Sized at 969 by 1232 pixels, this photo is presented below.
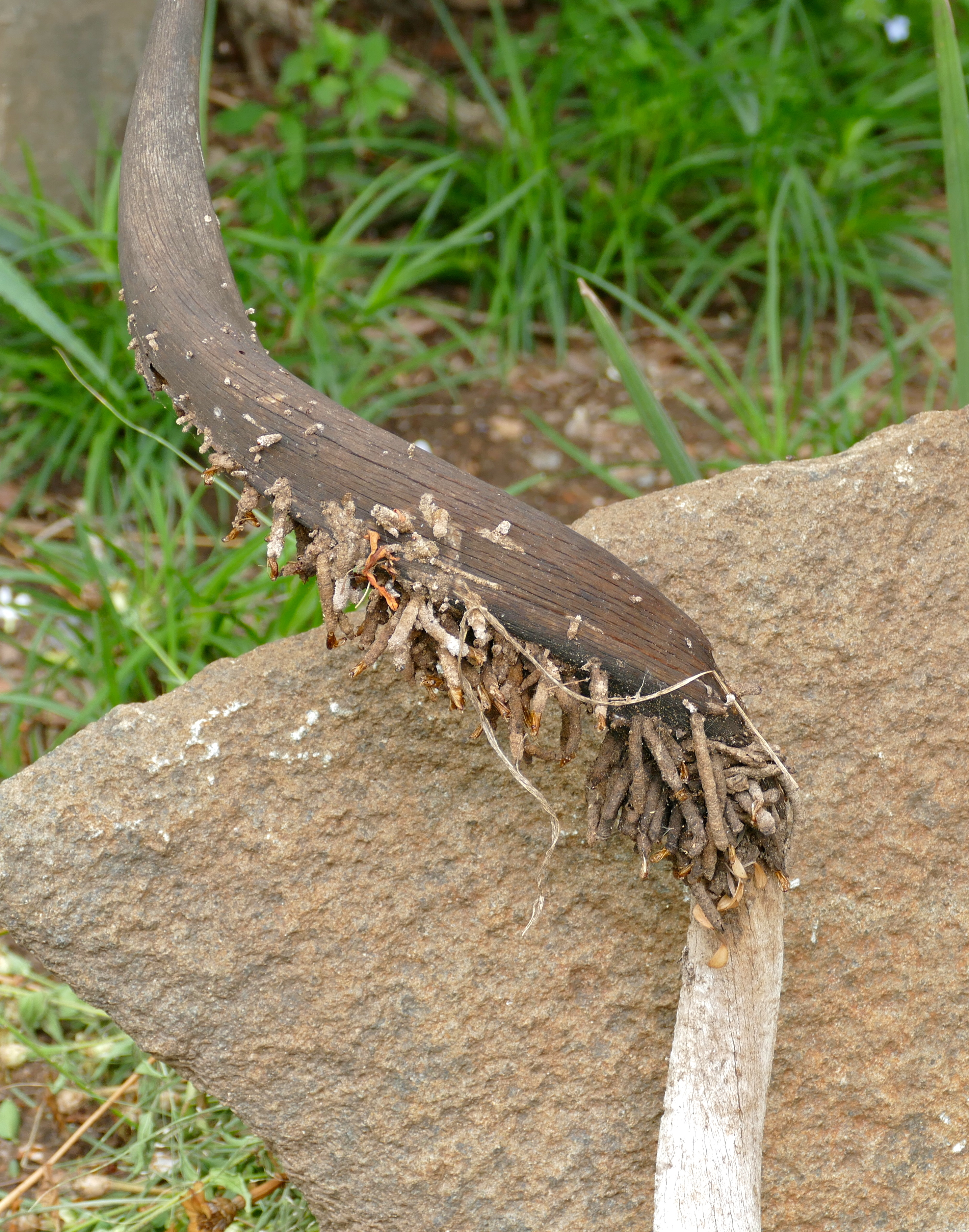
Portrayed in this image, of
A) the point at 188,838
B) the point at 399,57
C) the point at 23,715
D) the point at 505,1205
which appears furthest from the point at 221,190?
the point at 505,1205

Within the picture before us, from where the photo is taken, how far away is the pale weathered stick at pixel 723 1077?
1.00m

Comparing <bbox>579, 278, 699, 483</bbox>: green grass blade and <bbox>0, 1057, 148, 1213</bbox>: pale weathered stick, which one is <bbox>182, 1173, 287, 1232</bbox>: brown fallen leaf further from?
<bbox>579, 278, 699, 483</bbox>: green grass blade

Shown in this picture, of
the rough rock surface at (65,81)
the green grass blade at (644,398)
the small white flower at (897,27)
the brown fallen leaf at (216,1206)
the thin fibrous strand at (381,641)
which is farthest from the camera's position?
the small white flower at (897,27)

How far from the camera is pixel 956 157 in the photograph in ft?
4.23

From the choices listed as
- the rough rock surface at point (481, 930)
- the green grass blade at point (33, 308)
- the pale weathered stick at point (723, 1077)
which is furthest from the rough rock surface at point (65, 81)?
the pale weathered stick at point (723, 1077)

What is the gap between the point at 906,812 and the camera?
1143mm

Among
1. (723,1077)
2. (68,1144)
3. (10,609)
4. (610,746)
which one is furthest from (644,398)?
(68,1144)

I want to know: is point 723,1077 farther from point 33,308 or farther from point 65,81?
point 65,81

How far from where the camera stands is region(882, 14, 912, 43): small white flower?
7.62ft

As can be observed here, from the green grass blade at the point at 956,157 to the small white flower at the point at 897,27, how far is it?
3.85 feet

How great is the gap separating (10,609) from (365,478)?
1013 millimetres

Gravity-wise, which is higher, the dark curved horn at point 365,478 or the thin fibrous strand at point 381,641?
the dark curved horn at point 365,478

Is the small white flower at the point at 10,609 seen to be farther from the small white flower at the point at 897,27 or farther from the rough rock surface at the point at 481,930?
the small white flower at the point at 897,27

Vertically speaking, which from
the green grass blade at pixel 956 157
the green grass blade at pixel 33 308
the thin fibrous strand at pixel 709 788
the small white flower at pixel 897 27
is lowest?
the thin fibrous strand at pixel 709 788
